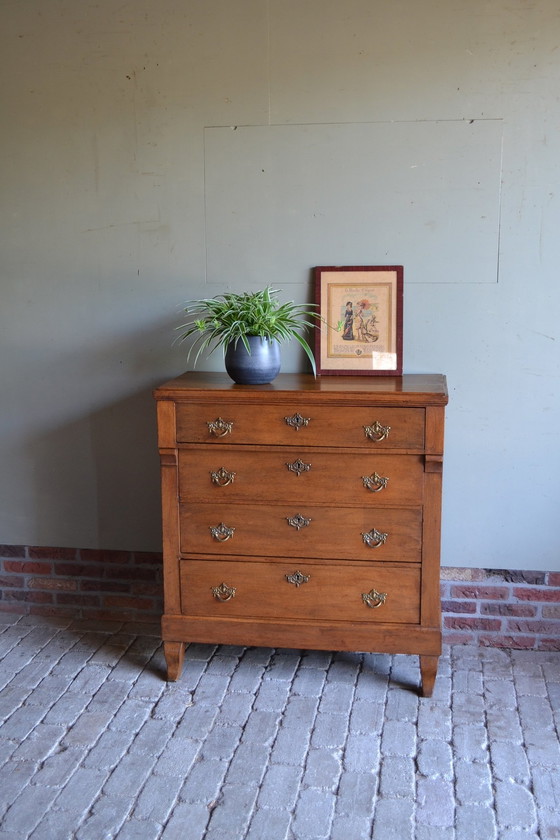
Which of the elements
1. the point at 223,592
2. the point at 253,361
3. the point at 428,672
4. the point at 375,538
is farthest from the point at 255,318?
the point at 428,672

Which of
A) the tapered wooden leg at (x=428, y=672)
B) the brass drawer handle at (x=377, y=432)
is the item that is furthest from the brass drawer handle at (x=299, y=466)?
the tapered wooden leg at (x=428, y=672)

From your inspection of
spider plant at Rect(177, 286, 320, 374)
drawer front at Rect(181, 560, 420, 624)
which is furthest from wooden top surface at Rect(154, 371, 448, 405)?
drawer front at Rect(181, 560, 420, 624)

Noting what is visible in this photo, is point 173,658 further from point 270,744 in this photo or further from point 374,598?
point 374,598

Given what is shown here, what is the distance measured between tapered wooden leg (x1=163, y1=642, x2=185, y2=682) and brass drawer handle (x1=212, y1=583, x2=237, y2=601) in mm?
230

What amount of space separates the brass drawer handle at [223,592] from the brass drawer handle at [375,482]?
59cm

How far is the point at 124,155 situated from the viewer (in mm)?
3205

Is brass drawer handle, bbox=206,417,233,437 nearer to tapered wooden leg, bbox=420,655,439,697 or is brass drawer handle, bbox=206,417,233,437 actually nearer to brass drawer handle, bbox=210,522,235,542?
brass drawer handle, bbox=210,522,235,542

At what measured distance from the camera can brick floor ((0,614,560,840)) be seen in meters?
2.26

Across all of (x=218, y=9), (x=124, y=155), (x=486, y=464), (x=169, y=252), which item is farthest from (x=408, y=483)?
(x=218, y=9)

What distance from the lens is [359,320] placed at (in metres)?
3.12

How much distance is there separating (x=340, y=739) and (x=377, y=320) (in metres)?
1.45

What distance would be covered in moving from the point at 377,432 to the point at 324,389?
0.22 metres

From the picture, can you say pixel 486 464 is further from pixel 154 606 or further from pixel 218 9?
pixel 218 9

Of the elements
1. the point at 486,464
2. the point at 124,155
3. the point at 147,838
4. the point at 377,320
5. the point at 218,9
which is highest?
the point at 218,9
